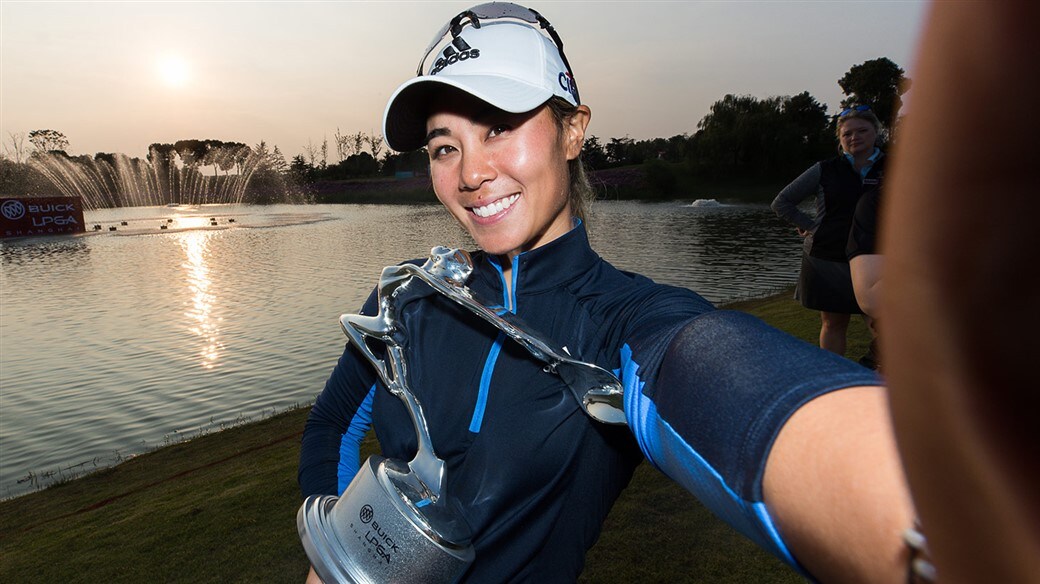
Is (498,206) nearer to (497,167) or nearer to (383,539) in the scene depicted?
(497,167)

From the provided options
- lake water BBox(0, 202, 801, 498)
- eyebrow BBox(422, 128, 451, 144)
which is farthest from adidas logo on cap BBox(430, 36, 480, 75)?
lake water BBox(0, 202, 801, 498)

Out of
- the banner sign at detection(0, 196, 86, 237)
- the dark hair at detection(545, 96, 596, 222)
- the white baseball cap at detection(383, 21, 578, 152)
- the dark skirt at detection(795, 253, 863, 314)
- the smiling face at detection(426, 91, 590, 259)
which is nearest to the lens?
the white baseball cap at detection(383, 21, 578, 152)

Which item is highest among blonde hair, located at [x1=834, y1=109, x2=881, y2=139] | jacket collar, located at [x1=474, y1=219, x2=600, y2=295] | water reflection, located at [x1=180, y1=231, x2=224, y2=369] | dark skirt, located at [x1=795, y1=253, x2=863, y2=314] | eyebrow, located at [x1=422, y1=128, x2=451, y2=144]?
blonde hair, located at [x1=834, y1=109, x2=881, y2=139]

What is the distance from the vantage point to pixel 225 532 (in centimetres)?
482

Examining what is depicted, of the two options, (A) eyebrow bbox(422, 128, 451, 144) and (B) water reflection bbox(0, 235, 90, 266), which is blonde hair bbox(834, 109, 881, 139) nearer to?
(A) eyebrow bbox(422, 128, 451, 144)

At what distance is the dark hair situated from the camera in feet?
6.66

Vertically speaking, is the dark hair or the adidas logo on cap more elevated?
the adidas logo on cap

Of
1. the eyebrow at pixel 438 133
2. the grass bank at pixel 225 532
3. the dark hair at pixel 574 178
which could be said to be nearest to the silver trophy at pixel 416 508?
the eyebrow at pixel 438 133

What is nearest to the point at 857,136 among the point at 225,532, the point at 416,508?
the point at 416,508

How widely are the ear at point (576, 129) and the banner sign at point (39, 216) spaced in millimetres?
51867

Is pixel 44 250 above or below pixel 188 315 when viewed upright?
above

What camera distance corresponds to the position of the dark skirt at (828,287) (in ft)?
20.1

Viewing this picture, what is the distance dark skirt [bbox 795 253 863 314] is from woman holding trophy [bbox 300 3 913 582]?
4.61 m

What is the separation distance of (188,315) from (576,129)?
1983 cm
